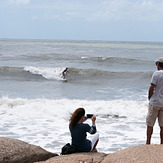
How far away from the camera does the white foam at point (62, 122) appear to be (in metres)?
6.85

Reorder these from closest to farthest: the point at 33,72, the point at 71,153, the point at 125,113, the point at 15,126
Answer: the point at 71,153 → the point at 15,126 → the point at 125,113 → the point at 33,72

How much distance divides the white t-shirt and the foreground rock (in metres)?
2.04

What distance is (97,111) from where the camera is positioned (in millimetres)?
10062

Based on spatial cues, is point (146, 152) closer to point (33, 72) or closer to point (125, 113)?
point (125, 113)

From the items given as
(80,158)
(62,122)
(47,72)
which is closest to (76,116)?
(80,158)

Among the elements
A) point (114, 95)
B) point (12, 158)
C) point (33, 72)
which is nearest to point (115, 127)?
point (12, 158)

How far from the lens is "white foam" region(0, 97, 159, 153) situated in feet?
22.5

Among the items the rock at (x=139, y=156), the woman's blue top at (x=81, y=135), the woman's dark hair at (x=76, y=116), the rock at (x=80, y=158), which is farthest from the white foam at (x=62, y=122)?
the rock at (x=139, y=156)

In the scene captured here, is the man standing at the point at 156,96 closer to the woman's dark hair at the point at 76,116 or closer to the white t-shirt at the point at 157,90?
the white t-shirt at the point at 157,90

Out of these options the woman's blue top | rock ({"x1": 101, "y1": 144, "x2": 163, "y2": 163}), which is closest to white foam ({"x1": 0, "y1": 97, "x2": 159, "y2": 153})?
the woman's blue top

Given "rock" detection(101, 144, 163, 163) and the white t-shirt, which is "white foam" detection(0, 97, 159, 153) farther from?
"rock" detection(101, 144, 163, 163)

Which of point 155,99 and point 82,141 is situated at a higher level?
point 155,99

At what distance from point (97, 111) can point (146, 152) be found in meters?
5.99

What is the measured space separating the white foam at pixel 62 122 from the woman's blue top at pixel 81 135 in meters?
1.56
